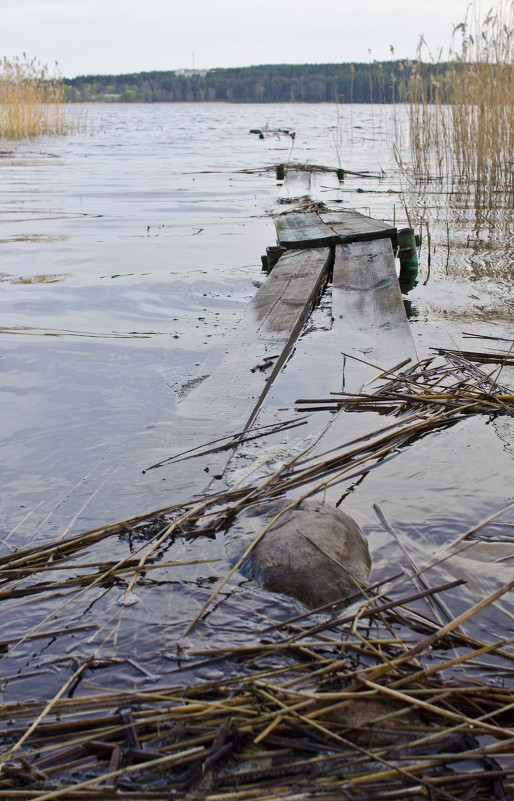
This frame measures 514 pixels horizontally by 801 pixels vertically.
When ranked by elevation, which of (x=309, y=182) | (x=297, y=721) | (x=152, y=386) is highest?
(x=309, y=182)

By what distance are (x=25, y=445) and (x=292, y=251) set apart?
10.7ft

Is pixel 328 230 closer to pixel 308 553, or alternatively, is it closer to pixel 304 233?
pixel 304 233

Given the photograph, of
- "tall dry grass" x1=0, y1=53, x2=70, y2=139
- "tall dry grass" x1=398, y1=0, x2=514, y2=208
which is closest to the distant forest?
"tall dry grass" x1=0, y1=53, x2=70, y2=139

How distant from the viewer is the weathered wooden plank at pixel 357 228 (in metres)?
5.50

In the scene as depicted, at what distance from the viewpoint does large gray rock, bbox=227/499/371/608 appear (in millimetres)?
1782

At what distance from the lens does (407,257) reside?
215 inches

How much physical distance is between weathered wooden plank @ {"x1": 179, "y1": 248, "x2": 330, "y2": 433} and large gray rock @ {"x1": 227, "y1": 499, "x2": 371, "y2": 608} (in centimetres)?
75

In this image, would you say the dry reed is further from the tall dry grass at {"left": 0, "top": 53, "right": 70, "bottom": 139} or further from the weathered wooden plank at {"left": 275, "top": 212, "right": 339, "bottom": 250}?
the tall dry grass at {"left": 0, "top": 53, "right": 70, "bottom": 139}

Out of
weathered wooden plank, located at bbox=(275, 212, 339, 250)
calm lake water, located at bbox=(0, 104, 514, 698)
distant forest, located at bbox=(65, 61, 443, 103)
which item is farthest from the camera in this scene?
distant forest, located at bbox=(65, 61, 443, 103)

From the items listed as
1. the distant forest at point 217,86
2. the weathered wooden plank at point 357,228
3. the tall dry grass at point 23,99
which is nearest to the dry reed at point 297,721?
the weathered wooden plank at point 357,228

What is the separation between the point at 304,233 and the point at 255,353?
2784 millimetres

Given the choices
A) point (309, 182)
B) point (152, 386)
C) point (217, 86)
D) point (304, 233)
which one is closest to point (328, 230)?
point (304, 233)

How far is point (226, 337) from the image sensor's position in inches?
164

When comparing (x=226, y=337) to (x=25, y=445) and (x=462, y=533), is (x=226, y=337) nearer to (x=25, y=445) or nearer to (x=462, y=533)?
(x=25, y=445)
